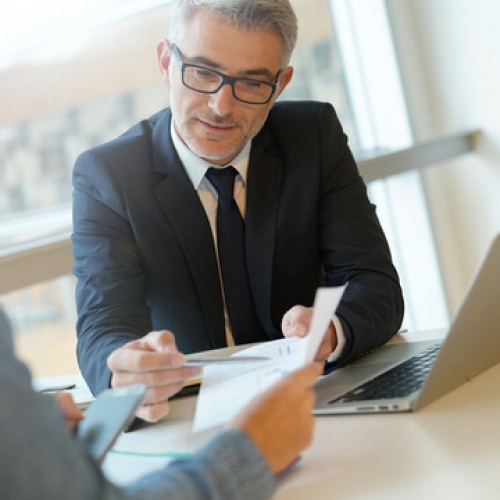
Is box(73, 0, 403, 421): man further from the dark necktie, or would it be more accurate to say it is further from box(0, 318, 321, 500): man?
box(0, 318, 321, 500): man

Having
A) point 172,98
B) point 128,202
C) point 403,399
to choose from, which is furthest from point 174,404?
point 172,98

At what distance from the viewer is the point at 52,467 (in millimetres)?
902

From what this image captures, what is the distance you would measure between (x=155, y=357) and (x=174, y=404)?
195 mm

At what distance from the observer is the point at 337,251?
239 cm

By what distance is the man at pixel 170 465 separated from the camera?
89cm

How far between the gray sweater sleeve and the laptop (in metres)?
0.55

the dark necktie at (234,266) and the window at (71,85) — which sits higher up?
the window at (71,85)

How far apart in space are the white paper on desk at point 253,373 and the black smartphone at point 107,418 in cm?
15

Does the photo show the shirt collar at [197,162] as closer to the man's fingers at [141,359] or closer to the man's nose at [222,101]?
the man's nose at [222,101]

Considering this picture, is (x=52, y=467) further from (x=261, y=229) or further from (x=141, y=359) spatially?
(x=261, y=229)

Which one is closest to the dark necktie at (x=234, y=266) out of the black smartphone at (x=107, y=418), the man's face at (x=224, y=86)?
the man's face at (x=224, y=86)

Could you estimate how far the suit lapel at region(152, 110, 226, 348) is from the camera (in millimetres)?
2330

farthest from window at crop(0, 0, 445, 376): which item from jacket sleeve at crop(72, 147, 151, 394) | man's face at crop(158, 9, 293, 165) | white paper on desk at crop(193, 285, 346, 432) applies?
white paper on desk at crop(193, 285, 346, 432)

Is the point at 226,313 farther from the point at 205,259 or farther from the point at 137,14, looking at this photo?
the point at 137,14
